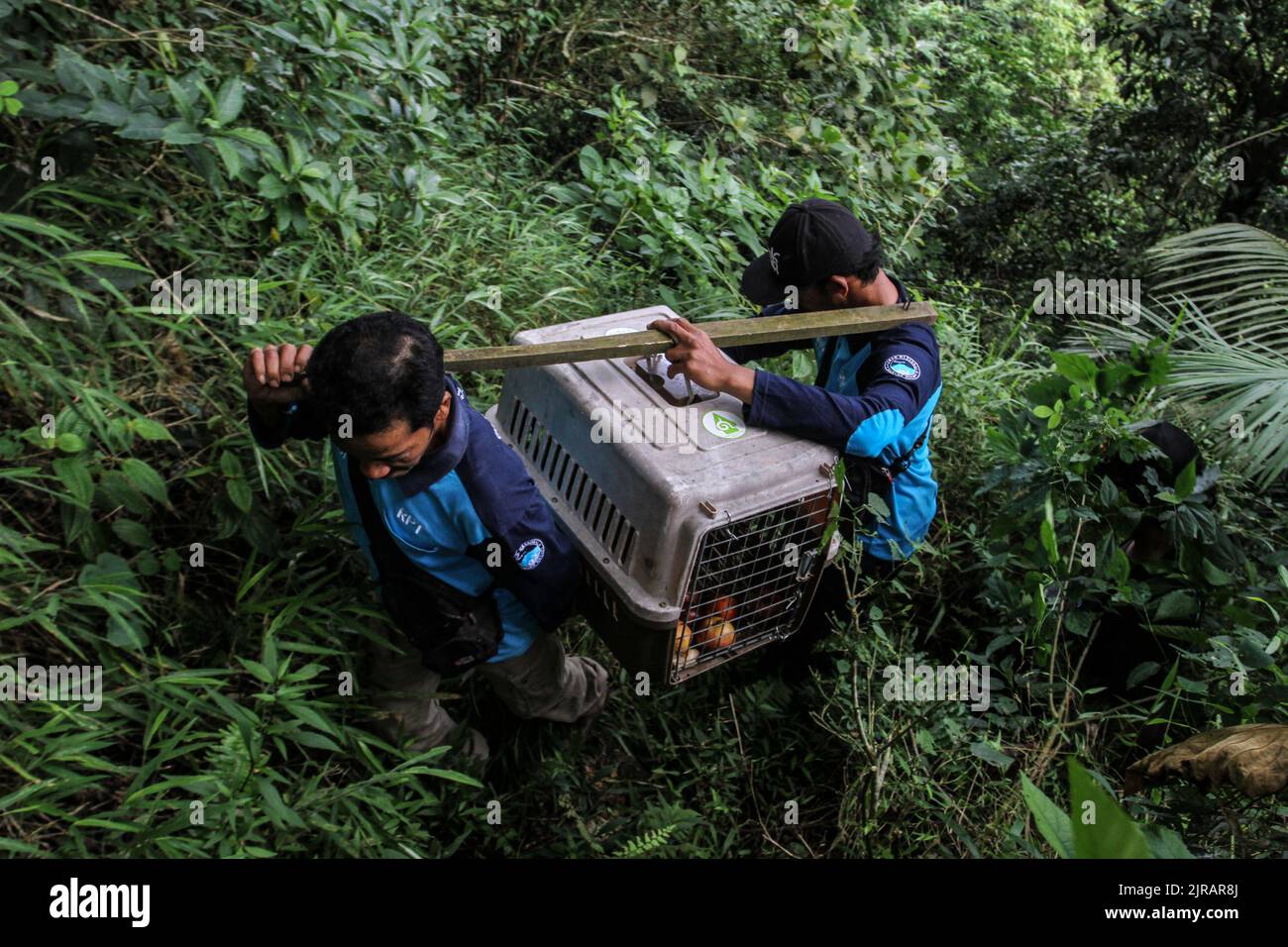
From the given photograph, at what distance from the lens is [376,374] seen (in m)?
1.92

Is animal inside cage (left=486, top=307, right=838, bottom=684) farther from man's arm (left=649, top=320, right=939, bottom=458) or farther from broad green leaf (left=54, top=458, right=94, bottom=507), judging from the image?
broad green leaf (left=54, top=458, right=94, bottom=507)

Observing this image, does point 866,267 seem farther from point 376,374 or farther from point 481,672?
point 481,672

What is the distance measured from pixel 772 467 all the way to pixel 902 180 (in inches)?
117

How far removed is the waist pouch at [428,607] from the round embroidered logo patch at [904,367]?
44.3 inches

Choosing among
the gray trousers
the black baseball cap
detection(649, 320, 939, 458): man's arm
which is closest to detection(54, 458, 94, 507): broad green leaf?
the gray trousers

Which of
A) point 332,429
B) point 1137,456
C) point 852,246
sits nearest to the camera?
point 332,429

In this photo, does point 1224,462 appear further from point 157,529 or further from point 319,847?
point 157,529

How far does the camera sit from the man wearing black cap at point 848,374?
7.50 ft

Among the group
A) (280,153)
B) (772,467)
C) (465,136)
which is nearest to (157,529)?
(280,153)

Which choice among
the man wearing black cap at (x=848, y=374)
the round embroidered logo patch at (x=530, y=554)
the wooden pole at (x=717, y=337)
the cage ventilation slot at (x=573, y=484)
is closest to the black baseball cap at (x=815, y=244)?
the man wearing black cap at (x=848, y=374)

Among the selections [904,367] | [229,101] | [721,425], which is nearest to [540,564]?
[721,425]

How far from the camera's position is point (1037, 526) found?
2.96 meters

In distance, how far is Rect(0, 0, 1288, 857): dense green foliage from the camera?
224 centimetres

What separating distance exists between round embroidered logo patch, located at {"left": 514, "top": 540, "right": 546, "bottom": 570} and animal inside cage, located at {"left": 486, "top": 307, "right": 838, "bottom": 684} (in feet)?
0.53
